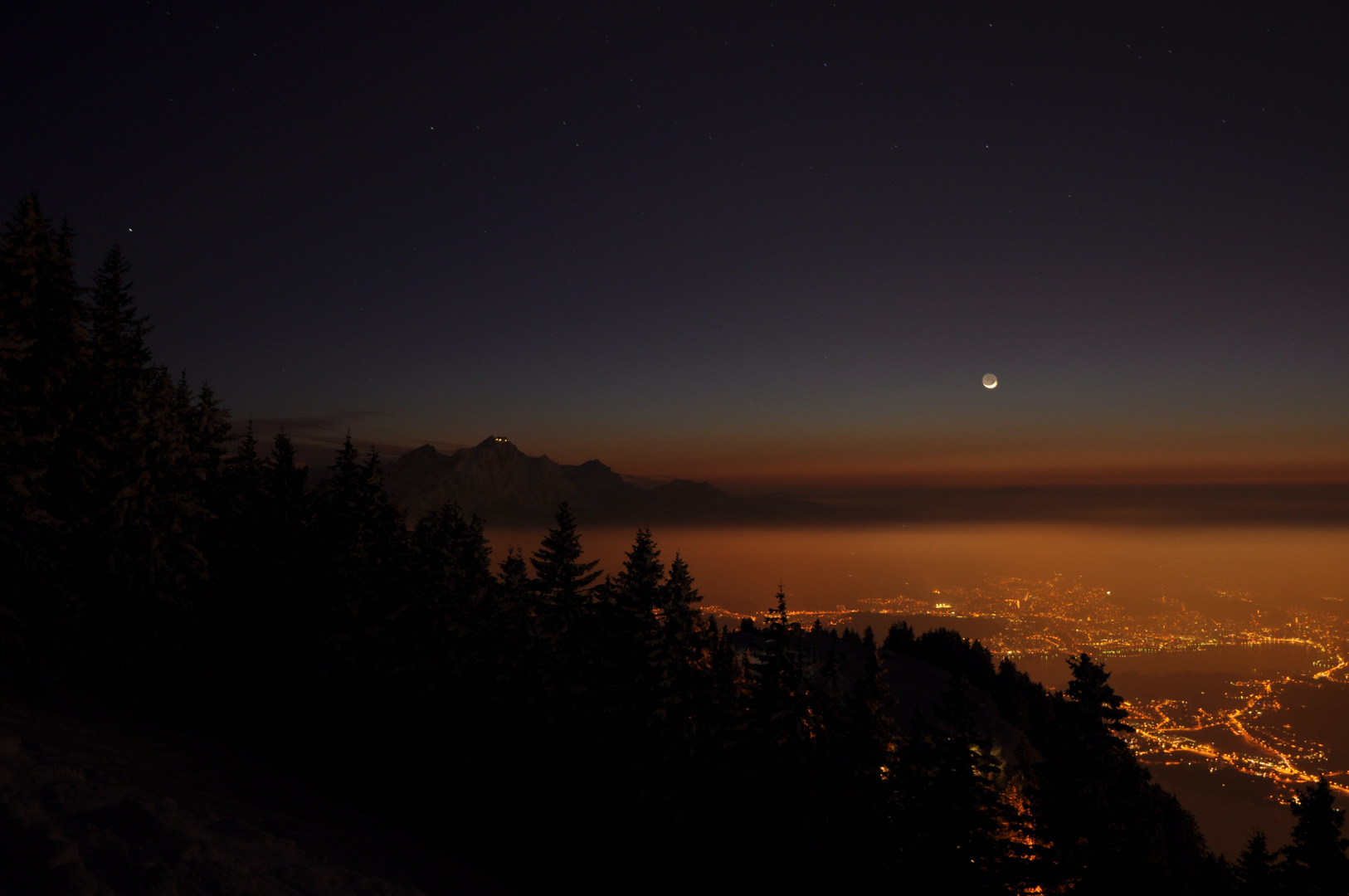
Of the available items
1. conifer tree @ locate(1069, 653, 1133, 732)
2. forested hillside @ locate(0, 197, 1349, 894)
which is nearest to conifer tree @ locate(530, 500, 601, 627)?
forested hillside @ locate(0, 197, 1349, 894)

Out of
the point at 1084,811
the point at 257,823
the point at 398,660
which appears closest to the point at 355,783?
the point at 398,660

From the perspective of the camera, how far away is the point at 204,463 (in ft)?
121

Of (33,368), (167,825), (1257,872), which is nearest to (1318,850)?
(1257,872)

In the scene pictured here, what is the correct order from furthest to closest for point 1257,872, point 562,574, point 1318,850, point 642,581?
point 562,574 < point 642,581 < point 1257,872 < point 1318,850

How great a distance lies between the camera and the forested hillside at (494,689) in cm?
1942

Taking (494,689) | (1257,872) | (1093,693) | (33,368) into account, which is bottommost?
(1257,872)

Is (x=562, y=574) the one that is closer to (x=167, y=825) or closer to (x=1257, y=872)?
(x=167, y=825)

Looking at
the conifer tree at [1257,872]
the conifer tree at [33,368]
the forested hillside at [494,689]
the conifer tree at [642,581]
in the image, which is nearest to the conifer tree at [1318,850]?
the forested hillside at [494,689]

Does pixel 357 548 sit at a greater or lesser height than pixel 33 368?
lesser

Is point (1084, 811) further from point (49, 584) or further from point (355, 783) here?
point (49, 584)

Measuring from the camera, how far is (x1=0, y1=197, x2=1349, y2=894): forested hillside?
19.4 metres

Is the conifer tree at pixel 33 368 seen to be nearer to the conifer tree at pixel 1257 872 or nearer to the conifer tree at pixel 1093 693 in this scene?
the conifer tree at pixel 1093 693

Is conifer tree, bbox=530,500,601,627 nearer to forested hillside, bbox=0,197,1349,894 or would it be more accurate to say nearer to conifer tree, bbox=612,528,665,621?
forested hillside, bbox=0,197,1349,894

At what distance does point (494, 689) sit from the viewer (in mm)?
25734
